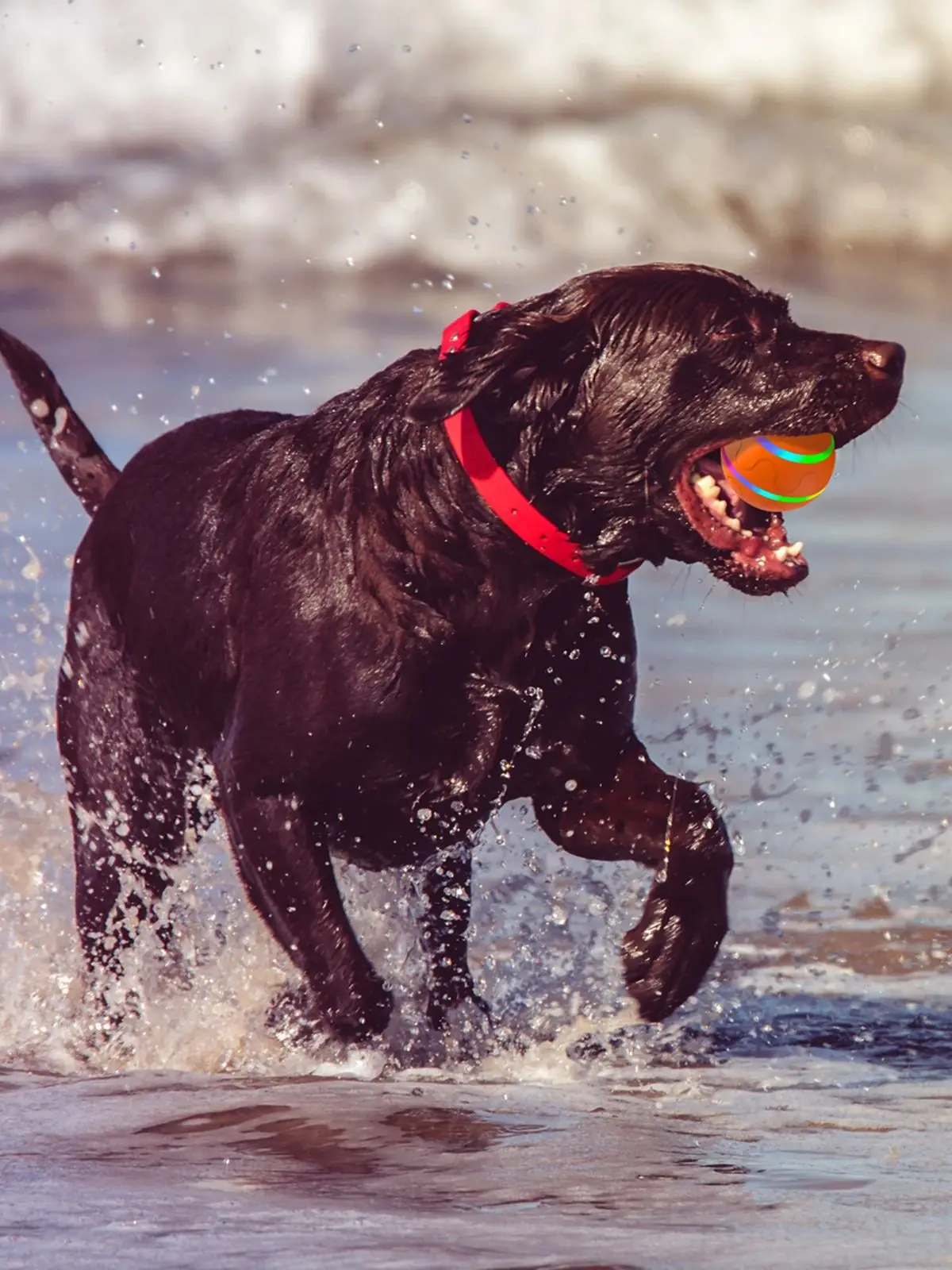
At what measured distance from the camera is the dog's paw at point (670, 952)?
13.2ft

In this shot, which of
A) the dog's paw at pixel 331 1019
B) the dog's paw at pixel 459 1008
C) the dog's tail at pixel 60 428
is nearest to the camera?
the dog's paw at pixel 331 1019

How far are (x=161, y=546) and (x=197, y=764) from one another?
0.51 metres

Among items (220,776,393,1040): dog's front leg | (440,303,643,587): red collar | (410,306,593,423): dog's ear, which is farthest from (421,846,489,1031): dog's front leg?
(410,306,593,423): dog's ear

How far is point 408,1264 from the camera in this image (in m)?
2.56

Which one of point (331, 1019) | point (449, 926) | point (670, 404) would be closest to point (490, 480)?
point (670, 404)

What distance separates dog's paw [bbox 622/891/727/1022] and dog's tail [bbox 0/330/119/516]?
200 centimetres

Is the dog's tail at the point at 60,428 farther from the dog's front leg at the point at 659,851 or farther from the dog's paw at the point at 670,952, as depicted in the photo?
the dog's paw at the point at 670,952

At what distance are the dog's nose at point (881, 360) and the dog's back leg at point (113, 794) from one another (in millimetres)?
1823

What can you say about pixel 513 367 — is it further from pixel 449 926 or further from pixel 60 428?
pixel 60 428

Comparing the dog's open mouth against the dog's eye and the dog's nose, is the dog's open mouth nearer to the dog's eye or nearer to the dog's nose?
the dog's eye

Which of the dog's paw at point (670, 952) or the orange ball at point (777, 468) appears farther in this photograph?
the dog's paw at point (670, 952)

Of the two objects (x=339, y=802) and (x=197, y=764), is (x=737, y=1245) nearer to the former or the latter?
(x=339, y=802)

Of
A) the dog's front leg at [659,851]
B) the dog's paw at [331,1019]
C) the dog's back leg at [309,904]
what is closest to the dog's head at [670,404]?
the dog's front leg at [659,851]

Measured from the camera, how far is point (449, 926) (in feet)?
15.5
